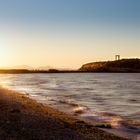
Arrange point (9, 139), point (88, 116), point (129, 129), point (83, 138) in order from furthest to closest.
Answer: point (88, 116)
point (129, 129)
point (83, 138)
point (9, 139)

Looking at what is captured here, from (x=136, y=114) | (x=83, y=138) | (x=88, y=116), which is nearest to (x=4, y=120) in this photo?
(x=83, y=138)

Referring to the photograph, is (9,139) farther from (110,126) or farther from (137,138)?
(110,126)

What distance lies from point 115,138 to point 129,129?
4.41 m

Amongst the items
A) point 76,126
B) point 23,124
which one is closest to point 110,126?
point 76,126

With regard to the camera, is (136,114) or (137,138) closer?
(137,138)

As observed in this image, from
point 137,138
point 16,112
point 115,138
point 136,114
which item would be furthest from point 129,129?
point 136,114

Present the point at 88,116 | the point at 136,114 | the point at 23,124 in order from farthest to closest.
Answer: the point at 136,114 < the point at 88,116 < the point at 23,124

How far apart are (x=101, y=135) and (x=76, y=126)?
7.57 ft

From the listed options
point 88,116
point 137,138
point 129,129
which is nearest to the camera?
point 137,138

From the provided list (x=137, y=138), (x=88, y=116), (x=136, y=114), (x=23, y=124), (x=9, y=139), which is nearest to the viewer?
(x=9, y=139)

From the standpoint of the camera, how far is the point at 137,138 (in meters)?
19.2

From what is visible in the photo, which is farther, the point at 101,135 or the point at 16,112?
the point at 16,112

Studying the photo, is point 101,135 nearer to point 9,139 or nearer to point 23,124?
point 23,124

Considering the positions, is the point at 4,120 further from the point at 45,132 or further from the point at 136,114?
the point at 136,114
